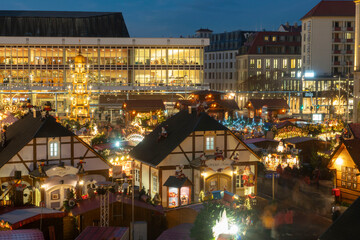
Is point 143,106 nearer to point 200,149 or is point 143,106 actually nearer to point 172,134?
point 172,134

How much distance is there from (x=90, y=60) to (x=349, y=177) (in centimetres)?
6761

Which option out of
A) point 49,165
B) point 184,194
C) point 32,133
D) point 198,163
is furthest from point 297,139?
point 32,133

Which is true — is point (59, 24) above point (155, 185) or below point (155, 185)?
above

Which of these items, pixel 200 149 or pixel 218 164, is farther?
pixel 200 149

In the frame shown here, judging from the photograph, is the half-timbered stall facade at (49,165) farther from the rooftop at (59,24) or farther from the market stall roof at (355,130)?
the rooftop at (59,24)

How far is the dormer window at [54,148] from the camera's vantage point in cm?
2754

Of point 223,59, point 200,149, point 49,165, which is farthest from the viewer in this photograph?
point 223,59

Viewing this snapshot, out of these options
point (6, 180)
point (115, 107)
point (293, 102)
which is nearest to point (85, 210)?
point (6, 180)

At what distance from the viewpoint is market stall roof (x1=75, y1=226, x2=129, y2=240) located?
1836 cm

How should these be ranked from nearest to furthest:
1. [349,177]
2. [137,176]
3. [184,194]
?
[349,177], [184,194], [137,176]

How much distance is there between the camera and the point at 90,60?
300ft

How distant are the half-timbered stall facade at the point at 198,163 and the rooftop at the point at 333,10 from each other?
7172 cm

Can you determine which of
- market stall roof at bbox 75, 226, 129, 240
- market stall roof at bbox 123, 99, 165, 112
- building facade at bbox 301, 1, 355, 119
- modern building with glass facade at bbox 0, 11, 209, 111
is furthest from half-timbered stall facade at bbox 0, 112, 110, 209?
building facade at bbox 301, 1, 355, 119

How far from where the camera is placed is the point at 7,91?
283 ft
